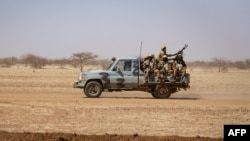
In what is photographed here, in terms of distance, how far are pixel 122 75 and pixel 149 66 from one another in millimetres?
1382

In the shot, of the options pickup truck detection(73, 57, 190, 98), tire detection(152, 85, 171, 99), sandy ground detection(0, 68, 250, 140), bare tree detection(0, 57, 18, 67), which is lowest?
sandy ground detection(0, 68, 250, 140)

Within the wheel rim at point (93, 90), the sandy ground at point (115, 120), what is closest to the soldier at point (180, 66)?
the sandy ground at point (115, 120)

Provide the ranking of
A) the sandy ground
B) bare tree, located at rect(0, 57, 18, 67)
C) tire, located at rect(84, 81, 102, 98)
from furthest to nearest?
bare tree, located at rect(0, 57, 18, 67)
tire, located at rect(84, 81, 102, 98)
the sandy ground

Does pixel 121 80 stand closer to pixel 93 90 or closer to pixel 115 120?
pixel 93 90

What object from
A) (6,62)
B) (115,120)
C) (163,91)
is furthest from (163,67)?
(6,62)

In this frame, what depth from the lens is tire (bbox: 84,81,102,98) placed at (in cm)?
2269

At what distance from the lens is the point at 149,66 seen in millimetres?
22578

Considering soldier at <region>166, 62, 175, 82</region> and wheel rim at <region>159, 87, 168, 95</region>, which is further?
wheel rim at <region>159, 87, 168, 95</region>

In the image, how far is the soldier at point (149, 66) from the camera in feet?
74.1

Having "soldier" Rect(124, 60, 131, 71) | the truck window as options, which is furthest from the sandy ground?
"soldier" Rect(124, 60, 131, 71)

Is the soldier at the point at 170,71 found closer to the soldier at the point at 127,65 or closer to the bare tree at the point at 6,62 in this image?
Result: the soldier at the point at 127,65

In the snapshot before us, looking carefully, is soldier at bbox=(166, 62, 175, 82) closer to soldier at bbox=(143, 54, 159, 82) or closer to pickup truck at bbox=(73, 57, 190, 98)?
pickup truck at bbox=(73, 57, 190, 98)

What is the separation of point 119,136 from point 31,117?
446cm

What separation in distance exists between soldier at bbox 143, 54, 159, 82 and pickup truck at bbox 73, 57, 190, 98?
0.65 feet
